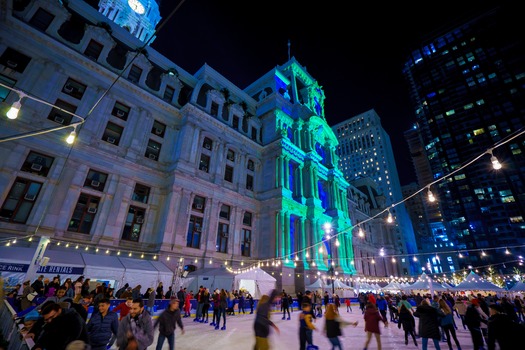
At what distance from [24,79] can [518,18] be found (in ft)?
445

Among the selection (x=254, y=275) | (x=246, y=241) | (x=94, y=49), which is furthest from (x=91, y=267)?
(x=94, y=49)

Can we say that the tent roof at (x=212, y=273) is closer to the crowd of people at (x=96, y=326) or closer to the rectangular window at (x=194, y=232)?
the rectangular window at (x=194, y=232)

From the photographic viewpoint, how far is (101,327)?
190 inches

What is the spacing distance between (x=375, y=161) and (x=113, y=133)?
9570cm

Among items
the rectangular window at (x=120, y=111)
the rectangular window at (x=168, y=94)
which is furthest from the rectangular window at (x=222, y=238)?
the rectangular window at (x=168, y=94)

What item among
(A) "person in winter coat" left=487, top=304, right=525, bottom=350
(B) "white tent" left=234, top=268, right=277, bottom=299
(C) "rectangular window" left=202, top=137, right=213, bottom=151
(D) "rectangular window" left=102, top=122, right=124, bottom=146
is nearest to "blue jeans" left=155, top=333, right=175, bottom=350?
(A) "person in winter coat" left=487, top=304, right=525, bottom=350

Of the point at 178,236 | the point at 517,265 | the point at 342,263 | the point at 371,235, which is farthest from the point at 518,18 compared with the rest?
the point at 178,236

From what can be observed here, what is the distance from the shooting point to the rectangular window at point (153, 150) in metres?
24.6

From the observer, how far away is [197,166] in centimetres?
2641

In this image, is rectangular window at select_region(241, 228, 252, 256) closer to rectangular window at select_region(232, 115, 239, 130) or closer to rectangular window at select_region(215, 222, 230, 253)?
rectangular window at select_region(215, 222, 230, 253)

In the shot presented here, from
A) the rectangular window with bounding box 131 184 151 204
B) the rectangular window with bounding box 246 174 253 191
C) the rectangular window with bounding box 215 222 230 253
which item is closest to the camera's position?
the rectangular window with bounding box 131 184 151 204

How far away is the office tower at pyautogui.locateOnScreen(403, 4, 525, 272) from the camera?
67375 mm

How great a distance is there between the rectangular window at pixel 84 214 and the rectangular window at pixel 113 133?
5601 mm

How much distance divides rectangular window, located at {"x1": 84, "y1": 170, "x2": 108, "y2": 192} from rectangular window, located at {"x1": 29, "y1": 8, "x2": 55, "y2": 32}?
13018 mm
